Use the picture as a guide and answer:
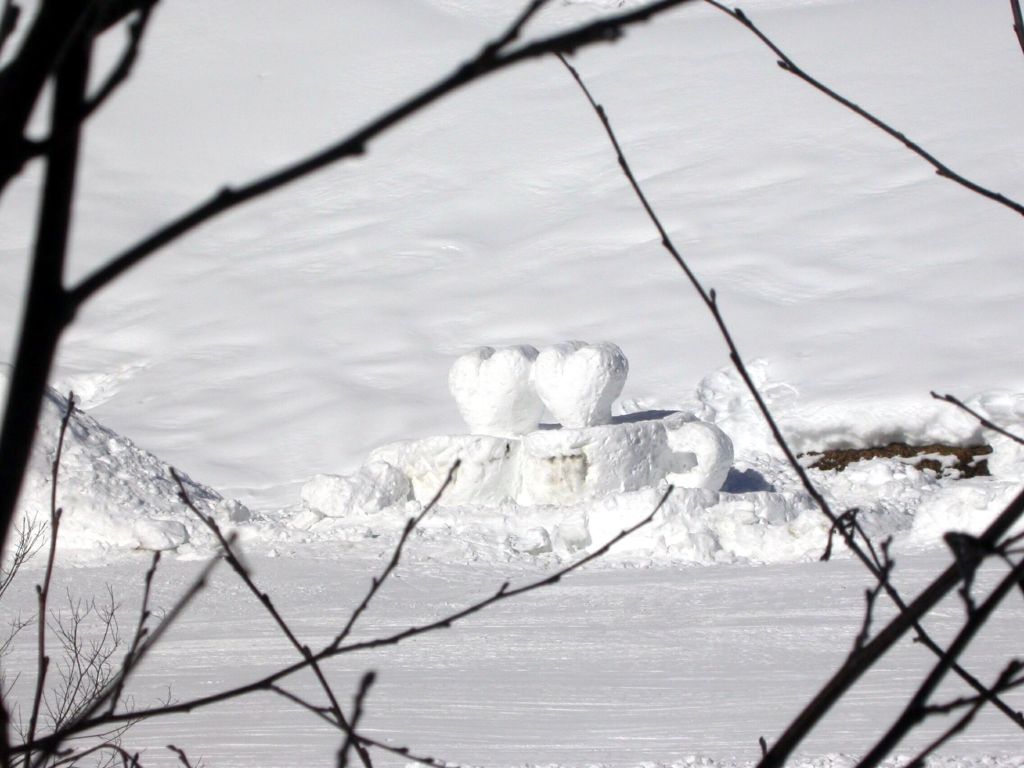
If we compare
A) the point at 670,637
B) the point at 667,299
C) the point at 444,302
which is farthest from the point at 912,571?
the point at 444,302

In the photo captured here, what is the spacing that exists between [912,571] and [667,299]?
52.3ft

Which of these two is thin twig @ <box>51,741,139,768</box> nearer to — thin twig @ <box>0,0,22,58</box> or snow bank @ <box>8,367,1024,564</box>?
thin twig @ <box>0,0,22,58</box>

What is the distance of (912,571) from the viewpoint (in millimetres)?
9562

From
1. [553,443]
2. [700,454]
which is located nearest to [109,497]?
[553,443]

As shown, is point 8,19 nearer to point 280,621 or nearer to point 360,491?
point 280,621

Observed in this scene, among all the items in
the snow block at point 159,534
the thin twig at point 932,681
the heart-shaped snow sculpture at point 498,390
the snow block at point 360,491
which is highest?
the thin twig at point 932,681

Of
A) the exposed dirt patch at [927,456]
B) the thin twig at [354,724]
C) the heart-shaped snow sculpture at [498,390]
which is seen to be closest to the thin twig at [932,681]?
the thin twig at [354,724]

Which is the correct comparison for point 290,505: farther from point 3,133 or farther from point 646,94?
point 646,94

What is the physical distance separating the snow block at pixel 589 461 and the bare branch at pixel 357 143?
11700 millimetres

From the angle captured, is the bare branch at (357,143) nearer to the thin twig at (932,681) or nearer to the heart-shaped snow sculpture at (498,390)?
the thin twig at (932,681)

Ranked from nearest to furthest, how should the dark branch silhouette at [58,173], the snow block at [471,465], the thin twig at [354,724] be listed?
the dark branch silhouette at [58,173], the thin twig at [354,724], the snow block at [471,465]

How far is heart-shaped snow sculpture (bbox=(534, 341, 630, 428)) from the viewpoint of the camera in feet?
39.9

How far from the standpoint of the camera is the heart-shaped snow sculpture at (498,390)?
41.2 feet

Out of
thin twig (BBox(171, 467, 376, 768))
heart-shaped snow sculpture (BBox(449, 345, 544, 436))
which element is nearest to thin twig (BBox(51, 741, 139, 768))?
thin twig (BBox(171, 467, 376, 768))
